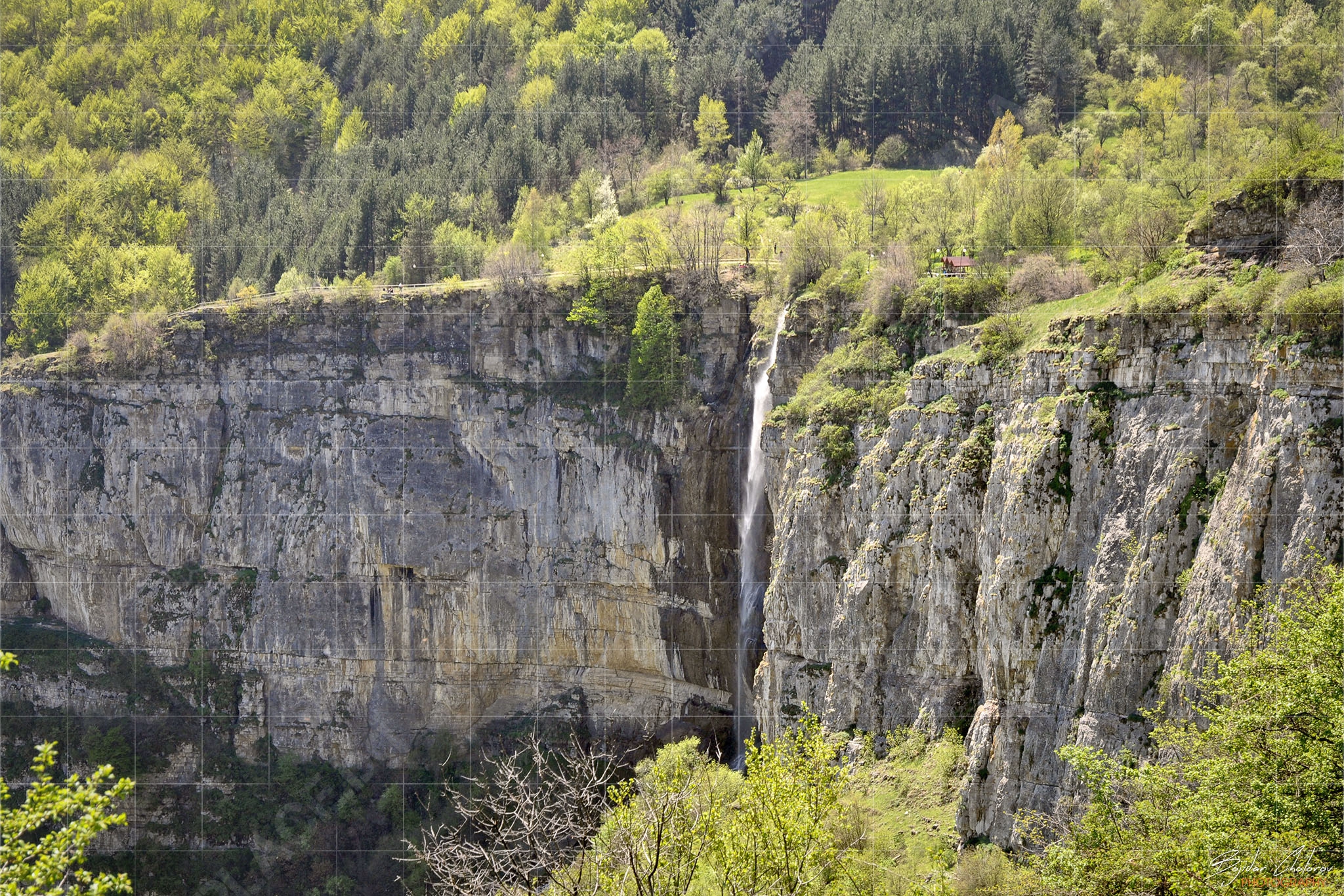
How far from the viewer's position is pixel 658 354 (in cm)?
4638

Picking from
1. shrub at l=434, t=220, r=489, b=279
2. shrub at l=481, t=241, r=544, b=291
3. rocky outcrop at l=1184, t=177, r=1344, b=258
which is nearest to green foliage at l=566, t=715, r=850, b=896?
rocky outcrop at l=1184, t=177, r=1344, b=258

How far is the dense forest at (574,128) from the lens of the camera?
43906mm

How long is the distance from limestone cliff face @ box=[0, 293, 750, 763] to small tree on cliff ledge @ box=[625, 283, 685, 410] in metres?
0.67

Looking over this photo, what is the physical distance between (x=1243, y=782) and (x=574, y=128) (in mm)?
49631

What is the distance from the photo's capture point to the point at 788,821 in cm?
1925

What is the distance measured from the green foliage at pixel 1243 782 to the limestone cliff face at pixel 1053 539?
5.76 ft

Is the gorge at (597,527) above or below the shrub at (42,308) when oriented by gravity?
below

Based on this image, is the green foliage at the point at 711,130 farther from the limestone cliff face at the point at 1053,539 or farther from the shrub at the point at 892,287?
the limestone cliff face at the point at 1053,539

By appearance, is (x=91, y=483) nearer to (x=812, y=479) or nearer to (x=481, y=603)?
(x=481, y=603)

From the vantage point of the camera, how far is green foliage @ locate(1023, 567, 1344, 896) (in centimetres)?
1672

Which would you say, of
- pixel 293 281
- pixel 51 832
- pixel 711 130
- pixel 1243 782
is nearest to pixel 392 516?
pixel 293 281

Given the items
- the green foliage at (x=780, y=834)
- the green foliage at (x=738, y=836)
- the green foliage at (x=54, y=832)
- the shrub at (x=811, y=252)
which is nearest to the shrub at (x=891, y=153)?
the shrub at (x=811, y=252)

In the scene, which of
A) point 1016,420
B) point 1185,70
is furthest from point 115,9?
point 1016,420
